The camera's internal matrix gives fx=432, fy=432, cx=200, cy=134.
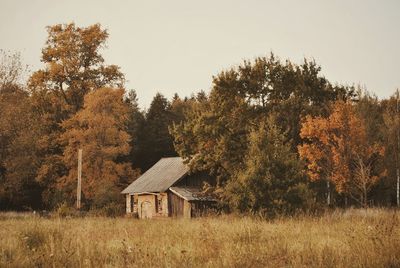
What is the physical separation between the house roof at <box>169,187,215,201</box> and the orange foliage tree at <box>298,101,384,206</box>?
889 centimetres

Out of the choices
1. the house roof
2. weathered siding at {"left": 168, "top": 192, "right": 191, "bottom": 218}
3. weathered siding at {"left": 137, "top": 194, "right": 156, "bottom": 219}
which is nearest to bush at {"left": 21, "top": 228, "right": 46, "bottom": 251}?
the house roof

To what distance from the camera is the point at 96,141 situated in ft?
136

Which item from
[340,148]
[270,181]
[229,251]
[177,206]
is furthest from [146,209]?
[229,251]

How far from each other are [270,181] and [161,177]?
828 inches

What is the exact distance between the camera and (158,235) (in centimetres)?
1111

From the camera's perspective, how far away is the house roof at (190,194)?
1404 inches

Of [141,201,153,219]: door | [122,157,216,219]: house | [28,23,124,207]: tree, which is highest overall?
[28,23,124,207]: tree

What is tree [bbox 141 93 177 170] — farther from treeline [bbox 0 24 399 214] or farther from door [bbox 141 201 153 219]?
door [bbox 141 201 153 219]

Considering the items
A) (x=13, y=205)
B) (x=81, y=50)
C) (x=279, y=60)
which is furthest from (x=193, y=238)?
(x=13, y=205)

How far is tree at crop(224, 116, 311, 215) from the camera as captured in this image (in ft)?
67.3

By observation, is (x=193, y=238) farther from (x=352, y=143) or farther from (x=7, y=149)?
(x=7, y=149)

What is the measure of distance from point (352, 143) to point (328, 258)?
2792 cm

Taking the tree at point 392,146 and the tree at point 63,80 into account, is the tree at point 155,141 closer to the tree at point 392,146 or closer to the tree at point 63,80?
the tree at point 63,80

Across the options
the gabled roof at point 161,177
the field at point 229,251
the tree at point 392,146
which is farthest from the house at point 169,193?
the field at point 229,251
